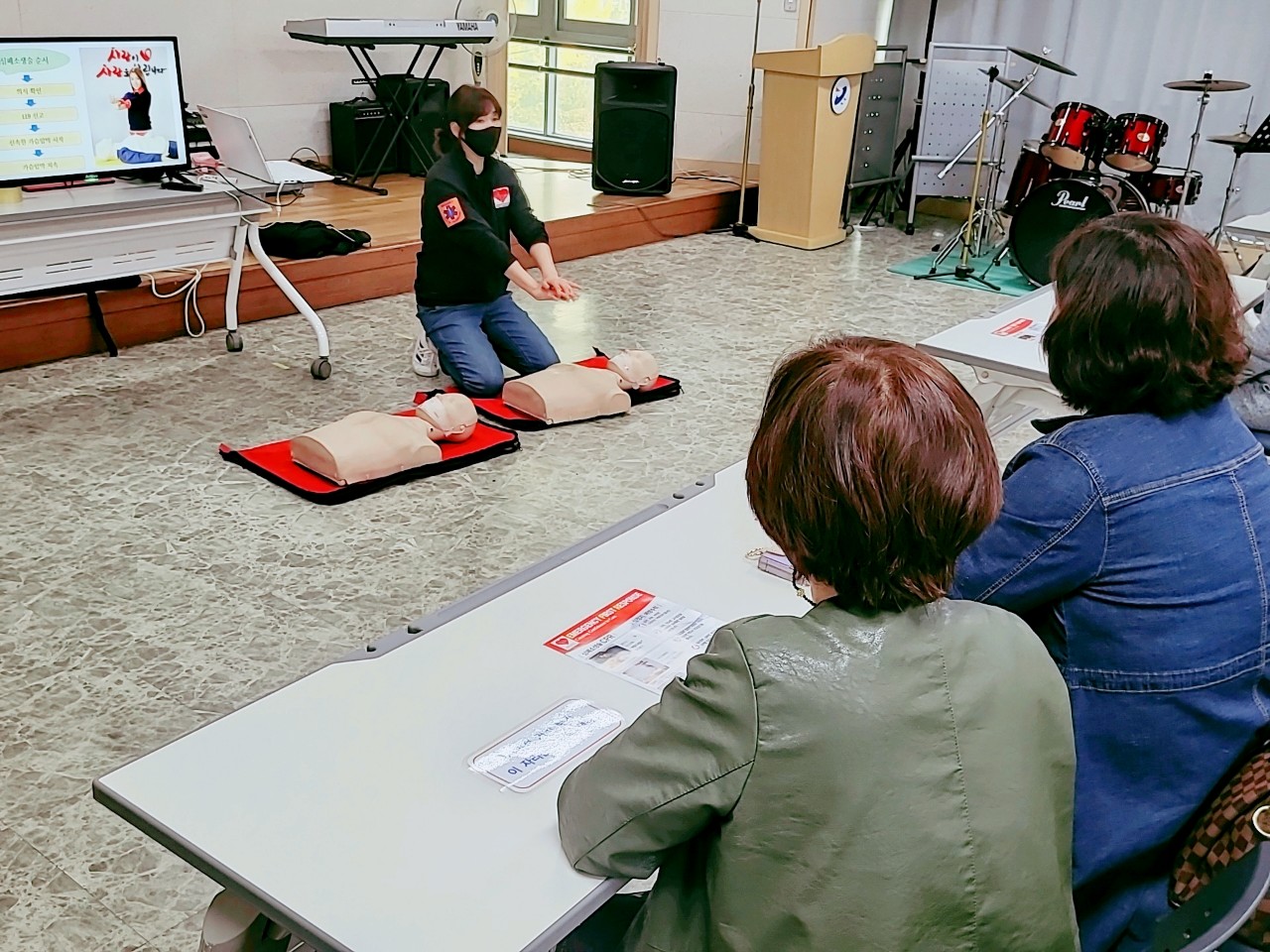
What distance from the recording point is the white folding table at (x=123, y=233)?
374 centimetres

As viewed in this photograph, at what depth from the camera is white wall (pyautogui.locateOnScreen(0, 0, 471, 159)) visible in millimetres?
5586

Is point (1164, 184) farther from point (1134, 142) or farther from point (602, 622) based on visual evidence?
point (602, 622)

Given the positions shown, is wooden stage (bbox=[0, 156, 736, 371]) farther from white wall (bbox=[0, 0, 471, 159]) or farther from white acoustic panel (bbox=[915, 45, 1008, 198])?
white acoustic panel (bbox=[915, 45, 1008, 198])

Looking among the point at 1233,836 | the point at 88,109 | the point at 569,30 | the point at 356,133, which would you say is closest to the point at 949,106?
the point at 569,30

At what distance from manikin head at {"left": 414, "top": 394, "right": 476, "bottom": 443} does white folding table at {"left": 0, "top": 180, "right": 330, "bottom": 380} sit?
2.71 ft

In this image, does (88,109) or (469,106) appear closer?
(88,109)

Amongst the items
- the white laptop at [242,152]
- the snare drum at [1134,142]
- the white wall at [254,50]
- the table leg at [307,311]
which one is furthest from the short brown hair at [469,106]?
the snare drum at [1134,142]

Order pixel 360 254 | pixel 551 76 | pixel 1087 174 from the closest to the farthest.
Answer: pixel 360 254 < pixel 1087 174 < pixel 551 76

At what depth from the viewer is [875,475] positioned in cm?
104

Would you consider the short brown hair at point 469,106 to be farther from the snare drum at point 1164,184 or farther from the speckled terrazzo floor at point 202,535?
the snare drum at point 1164,184

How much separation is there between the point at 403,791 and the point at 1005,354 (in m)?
2.01

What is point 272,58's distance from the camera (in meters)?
6.44

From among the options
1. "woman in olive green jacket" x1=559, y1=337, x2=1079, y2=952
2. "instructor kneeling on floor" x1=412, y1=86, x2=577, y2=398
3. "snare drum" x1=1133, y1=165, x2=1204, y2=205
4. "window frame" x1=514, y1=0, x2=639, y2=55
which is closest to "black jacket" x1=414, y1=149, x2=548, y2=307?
"instructor kneeling on floor" x1=412, y1=86, x2=577, y2=398

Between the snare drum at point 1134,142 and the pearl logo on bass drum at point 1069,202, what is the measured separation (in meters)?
0.40
